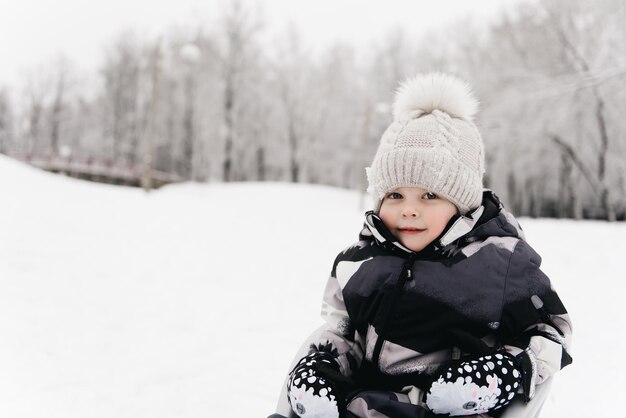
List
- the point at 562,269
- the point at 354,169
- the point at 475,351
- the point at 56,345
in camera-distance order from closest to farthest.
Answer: the point at 475,351 → the point at 56,345 → the point at 562,269 → the point at 354,169

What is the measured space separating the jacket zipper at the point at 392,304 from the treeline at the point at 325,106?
15.1m

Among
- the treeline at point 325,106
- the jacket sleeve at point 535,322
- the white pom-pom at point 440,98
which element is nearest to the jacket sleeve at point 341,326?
the jacket sleeve at point 535,322

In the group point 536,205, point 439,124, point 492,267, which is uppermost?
point 439,124

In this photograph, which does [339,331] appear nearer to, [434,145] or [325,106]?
[434,145]

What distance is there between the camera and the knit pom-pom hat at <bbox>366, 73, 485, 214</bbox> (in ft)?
5.65

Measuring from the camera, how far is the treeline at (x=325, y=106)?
17.0m

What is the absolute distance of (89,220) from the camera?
822 centimetres

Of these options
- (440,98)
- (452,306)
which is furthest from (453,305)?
(440,98)

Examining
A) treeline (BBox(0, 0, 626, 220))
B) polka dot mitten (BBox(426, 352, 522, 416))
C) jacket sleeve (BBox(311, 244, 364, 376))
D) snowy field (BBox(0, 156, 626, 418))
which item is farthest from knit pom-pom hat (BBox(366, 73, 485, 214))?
treeline (BBox(0, 0, 626, 220))

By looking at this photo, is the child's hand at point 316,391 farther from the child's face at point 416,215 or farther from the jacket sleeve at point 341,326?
the child's face at point 416,215

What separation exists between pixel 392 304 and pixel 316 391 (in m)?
0.39

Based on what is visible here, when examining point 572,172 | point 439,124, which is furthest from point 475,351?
point 572,172

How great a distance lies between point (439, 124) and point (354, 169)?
33.1 meters

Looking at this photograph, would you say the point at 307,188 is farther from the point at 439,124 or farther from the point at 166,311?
the point at 439,124
